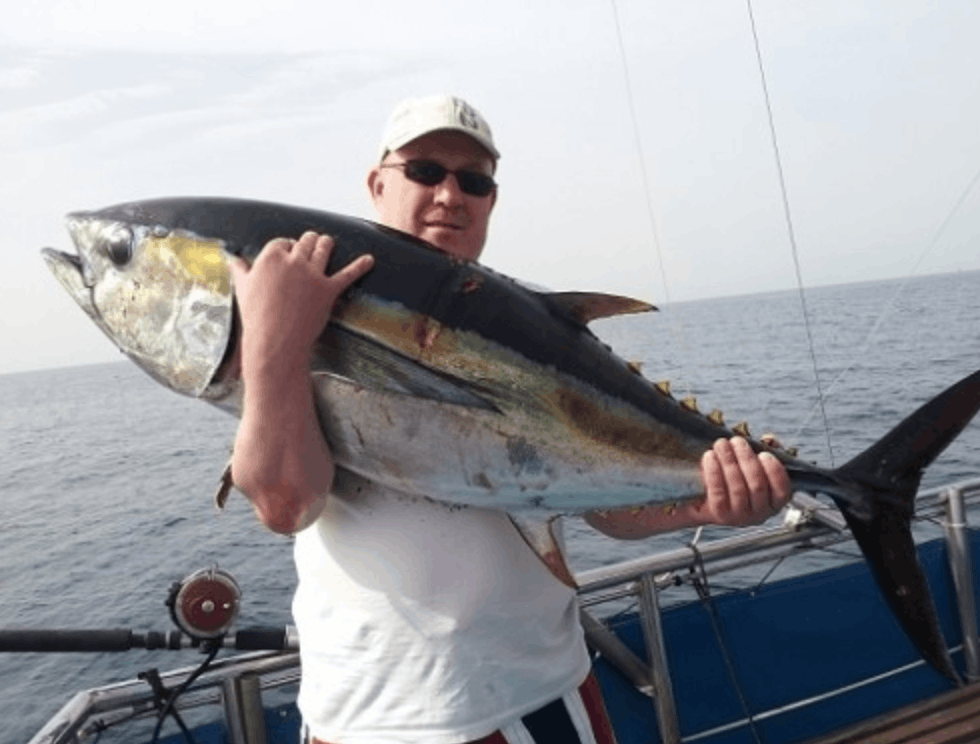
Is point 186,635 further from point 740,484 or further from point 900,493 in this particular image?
point 900,493

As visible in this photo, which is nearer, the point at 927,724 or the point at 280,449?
the point at 280,449

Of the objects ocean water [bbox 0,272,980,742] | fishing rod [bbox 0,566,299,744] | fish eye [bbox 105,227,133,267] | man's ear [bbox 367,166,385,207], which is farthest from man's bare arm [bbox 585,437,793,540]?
ocean water [bbox 0,272,980,742]

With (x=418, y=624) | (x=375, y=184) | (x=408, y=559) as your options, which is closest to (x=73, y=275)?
(x=375, y=184)

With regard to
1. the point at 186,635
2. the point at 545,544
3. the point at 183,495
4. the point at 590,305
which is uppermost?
the point at 590,305

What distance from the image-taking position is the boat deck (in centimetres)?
387

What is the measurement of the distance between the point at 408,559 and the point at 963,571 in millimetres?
3709

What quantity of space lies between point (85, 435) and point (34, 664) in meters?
38.8

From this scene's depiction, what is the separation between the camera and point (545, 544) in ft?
6.76

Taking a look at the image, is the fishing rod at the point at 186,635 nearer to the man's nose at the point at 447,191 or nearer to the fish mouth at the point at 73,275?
the fish mouth at the point at 73,275

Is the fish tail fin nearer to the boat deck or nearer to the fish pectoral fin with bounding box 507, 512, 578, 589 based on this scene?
the fish pectoral fin with bounding box 507, 512, 578, 589

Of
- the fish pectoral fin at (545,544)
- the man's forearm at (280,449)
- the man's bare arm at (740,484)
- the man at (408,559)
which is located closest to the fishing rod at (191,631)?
the man at (408,559)

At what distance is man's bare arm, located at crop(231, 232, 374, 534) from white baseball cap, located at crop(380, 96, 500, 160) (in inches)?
20.8

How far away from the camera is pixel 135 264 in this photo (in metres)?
2.08

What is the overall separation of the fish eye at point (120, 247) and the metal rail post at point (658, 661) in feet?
8.30
